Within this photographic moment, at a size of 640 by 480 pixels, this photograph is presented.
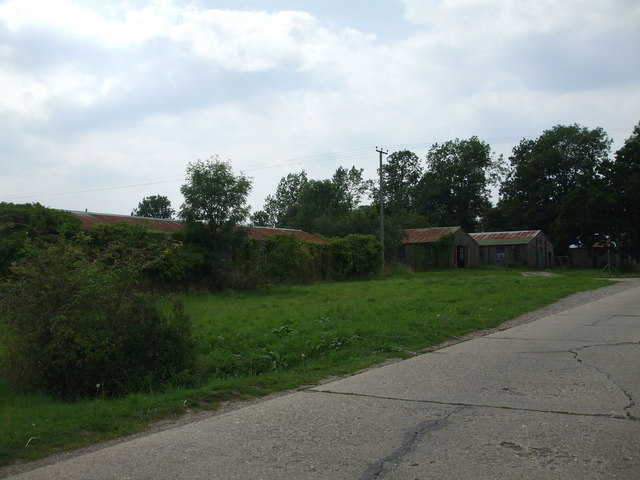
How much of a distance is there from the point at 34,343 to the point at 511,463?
6391mm

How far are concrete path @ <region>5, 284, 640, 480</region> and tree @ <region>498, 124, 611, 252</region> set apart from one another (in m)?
72.1

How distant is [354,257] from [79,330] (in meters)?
29.3

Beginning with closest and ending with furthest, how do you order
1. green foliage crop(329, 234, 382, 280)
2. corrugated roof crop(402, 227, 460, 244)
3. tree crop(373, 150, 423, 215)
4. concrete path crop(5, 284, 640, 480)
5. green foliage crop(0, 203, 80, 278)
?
concrete path crop(5, 284, 640, 480)
green foliage crop(0, 203, 80, 278)
green foliage crop(329, 234, 382, 280)
corrugated roof crop(402, 227, 460, 244)
tree crop(373, 150, 423, 215)

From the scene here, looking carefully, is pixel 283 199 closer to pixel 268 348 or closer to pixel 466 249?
pixel 466 249

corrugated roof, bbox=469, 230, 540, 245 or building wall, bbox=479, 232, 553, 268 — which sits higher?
corrugated roof, bbox=469, 230, 540, 245

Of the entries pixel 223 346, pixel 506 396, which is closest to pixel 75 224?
pixel 223 346

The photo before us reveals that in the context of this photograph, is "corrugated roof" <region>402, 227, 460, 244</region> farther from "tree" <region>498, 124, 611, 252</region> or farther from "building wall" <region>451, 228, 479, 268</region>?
"tree" <region>498, 124, 611, 252</region>

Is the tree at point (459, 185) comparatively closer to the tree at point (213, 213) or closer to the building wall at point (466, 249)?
the building wall at point (466, 249)

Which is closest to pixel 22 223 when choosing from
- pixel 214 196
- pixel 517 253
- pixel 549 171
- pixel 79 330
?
pixel 214 196

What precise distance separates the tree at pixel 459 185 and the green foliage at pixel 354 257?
159 ft

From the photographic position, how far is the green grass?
620 cm

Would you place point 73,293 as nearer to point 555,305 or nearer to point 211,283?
point 555,305

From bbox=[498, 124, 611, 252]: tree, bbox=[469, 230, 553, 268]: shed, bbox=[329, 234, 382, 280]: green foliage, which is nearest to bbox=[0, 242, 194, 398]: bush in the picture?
bbox=[329, 234, 382, 280]: green foliage

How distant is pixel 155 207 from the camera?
11250 centimetres
